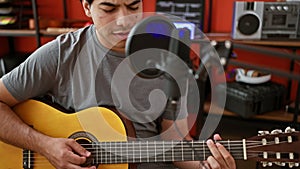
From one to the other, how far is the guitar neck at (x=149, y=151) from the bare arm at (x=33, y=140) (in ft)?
0.19

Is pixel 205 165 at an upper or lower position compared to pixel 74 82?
lower

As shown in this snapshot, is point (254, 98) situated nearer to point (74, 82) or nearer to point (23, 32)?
point (74, 82)

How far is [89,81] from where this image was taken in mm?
1115

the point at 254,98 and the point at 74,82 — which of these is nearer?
the point at 74,82

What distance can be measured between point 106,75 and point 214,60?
499 millimetres

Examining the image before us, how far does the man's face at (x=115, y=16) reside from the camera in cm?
100

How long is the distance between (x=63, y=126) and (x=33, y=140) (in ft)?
0.34

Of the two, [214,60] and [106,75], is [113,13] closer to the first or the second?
[106,75]

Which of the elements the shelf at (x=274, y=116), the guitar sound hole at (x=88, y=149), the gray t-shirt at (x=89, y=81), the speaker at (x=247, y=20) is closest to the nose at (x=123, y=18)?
the gray t-shirt at (x=89, y=81)

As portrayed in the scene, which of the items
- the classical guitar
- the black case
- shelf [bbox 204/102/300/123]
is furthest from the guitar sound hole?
the black case

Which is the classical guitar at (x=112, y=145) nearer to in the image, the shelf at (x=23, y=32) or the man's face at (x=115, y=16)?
Answer: the man's face at (x=115, y=16)

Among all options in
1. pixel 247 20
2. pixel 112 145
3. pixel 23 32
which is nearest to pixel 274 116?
pixel 247 20

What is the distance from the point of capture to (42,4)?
107 inches

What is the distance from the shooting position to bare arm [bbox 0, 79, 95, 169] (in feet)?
3.34
